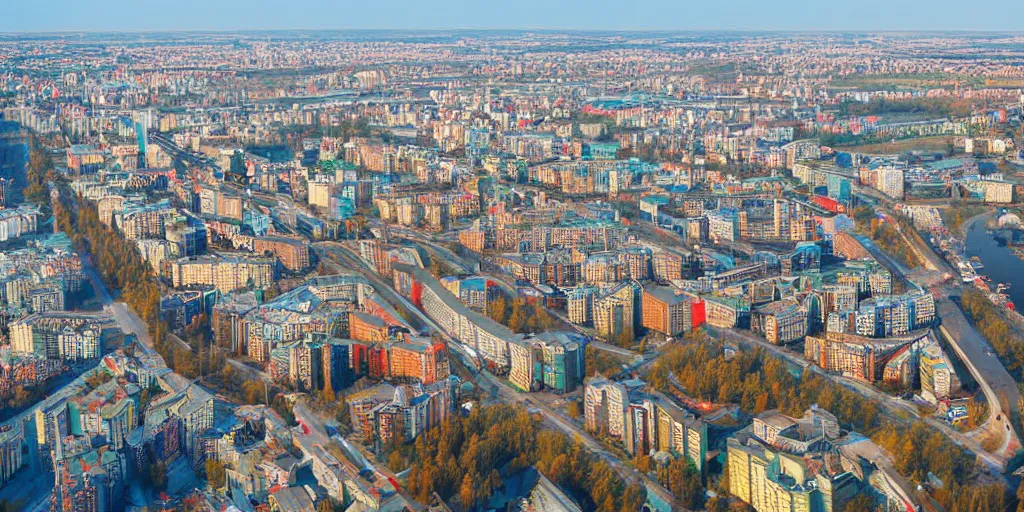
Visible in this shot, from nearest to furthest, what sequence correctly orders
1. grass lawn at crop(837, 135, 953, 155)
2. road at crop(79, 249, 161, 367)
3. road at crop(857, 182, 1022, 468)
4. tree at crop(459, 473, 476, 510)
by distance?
1. tree at crop(459, 473, 476, 510)
2. road at crop(857, 182, 1022, 468)
3. road at crop(79, 249, 161, 367)
4. grass lawn at crop(837, 135, 953, 155)

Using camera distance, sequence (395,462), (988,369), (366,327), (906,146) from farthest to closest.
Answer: (906,146), (366,327), (988,369), (395,462)

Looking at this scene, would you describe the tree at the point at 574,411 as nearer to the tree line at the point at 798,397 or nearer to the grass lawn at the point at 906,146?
the tree line at the point at 798,397

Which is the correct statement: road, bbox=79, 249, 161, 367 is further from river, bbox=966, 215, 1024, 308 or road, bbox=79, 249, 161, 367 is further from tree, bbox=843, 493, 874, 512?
river, bbox=966, 215, 1024, 308

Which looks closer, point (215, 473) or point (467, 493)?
point (467, 493)

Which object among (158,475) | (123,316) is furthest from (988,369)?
(123,316)

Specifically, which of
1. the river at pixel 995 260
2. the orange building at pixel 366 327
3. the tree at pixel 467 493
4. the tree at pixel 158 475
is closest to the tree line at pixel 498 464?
the tree at pixel 467 493

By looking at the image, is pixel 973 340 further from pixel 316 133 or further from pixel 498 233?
pixel 316 133

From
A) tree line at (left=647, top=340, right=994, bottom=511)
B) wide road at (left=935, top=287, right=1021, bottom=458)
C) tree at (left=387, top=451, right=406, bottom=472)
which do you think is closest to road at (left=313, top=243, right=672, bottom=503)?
tree line at (left=647, top=340, right=994, bottom=511)

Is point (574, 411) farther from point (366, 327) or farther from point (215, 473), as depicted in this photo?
point (215, 473)
